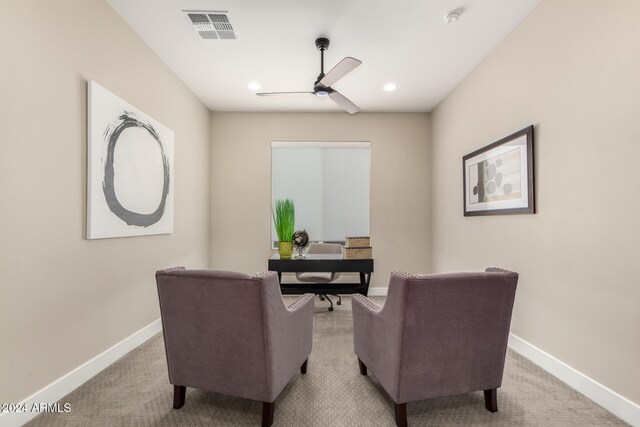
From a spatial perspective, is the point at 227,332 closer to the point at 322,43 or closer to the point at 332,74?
the point at 332,74

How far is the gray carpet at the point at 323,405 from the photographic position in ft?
5.63

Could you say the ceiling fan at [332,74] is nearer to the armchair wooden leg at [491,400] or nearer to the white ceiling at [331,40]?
the white ceiling at [331,40]

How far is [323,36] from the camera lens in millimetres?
2799

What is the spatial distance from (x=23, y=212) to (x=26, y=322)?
61 centimetres

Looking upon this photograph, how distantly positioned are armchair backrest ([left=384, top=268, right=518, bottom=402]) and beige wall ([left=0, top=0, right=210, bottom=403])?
2005mm

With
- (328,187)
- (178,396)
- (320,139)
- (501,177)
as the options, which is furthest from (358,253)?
(320,139)

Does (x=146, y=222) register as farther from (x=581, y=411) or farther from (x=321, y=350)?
(x=581, y=411)

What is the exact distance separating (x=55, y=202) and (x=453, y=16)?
10.2ft

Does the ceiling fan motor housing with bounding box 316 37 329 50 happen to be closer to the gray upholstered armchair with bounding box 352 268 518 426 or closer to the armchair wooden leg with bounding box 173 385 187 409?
the gray upholstered armchair with bounding box 352 268 518 426

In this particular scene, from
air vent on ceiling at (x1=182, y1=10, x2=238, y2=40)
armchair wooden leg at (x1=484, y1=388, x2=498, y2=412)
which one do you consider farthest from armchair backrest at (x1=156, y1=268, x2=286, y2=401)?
air vent on ceiling at (x1=182, y1=10, x2=238, y2=40)

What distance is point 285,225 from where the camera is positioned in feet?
10.5

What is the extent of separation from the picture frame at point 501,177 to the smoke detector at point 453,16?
1041mm

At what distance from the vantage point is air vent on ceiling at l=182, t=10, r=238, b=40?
8.18 ft

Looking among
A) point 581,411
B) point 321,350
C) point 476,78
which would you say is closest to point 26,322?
point 321,350
